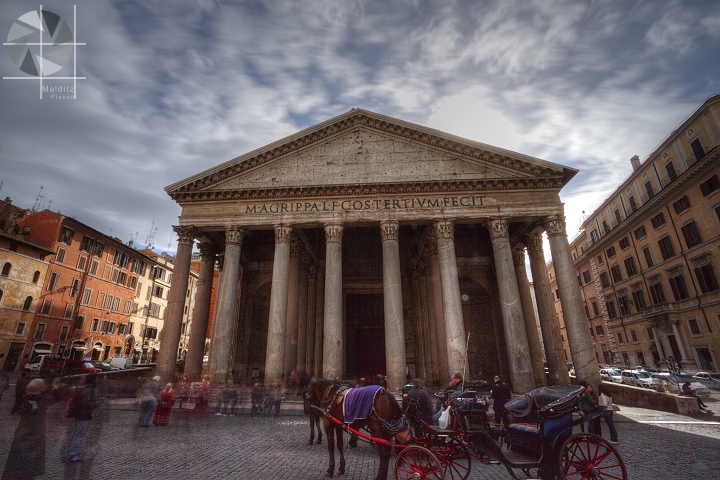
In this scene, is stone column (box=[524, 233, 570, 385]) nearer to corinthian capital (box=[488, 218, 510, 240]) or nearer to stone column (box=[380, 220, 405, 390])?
corinthian capital (box=[488, 218, 510, 240])

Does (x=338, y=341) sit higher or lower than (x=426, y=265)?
lower

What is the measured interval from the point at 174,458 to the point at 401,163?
13.3 meters

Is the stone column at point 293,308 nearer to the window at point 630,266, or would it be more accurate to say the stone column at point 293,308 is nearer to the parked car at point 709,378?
the parked car at point 709,378

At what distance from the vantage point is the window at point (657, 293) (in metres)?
26.2

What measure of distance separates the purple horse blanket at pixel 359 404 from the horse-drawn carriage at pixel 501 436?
97 millimetres

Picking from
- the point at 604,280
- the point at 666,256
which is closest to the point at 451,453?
the point at 666,256

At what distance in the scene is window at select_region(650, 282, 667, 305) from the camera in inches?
1030

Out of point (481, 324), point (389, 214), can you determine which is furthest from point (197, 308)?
point (481, 324)

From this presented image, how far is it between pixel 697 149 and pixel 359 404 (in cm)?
2912

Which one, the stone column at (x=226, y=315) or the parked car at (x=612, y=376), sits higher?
the stone column at (x=226, y=315)

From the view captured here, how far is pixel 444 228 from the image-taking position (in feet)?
48.5

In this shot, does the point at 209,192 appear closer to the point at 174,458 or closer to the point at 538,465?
the point at 174,458

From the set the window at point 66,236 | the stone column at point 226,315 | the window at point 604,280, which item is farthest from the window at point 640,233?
the window at point 66,236

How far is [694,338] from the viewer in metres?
23.5
